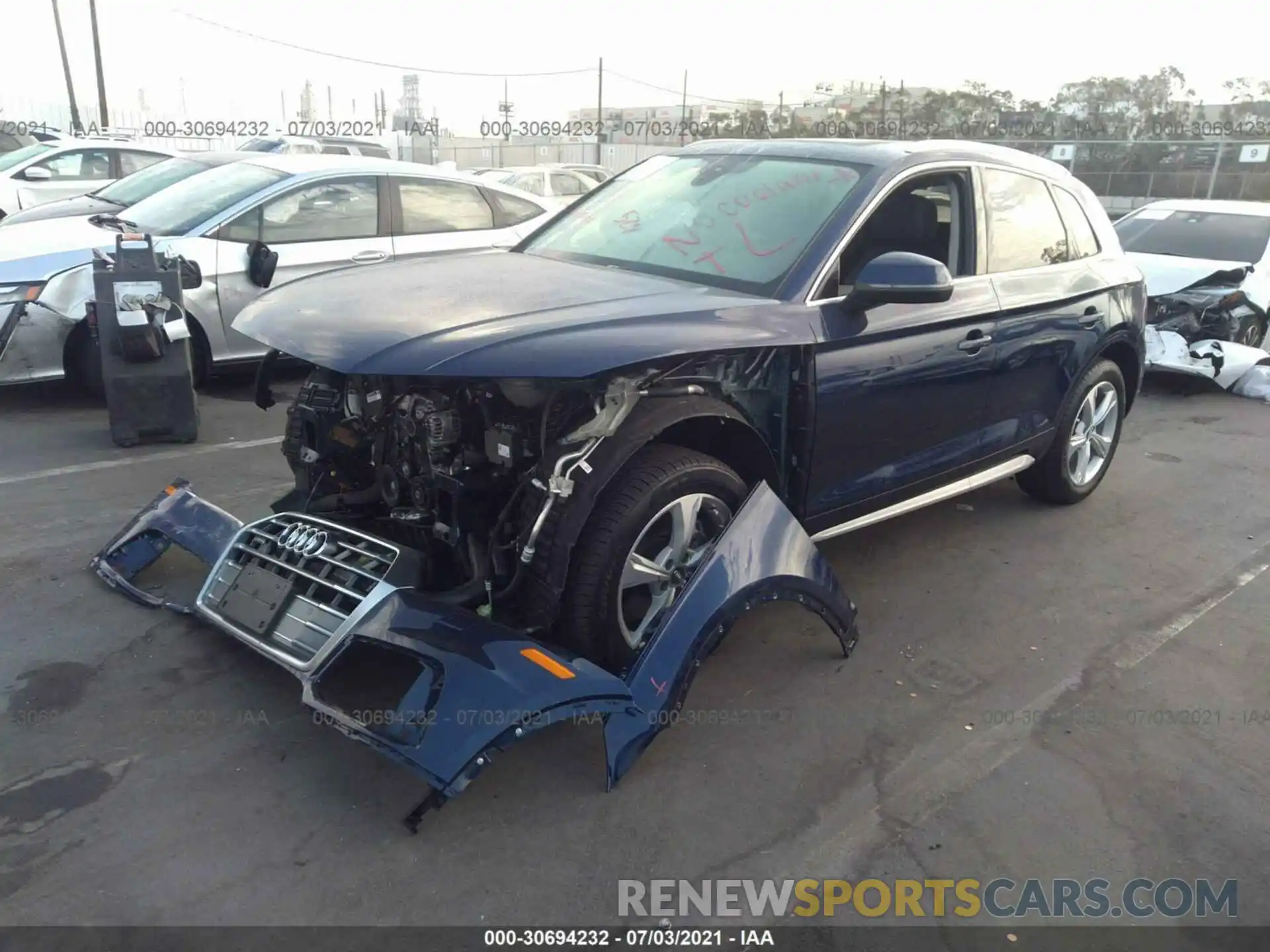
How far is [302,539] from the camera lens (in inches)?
133

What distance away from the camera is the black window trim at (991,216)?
14.2ft

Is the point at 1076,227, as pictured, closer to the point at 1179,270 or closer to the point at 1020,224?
the point at 1020,224

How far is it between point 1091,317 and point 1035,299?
0.65 metres

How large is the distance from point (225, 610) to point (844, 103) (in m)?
44.3

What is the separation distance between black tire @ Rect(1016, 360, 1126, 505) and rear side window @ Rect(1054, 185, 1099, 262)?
60 centimetres

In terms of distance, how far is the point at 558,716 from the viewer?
2.66m

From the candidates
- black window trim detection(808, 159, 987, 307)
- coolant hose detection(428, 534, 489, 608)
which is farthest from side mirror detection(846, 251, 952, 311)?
coolant hose detection(428, 534, 489, 608)

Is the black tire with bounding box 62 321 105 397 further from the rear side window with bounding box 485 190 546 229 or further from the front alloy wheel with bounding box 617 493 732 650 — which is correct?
the front alloy wheel with bounding box 617 493 732 650

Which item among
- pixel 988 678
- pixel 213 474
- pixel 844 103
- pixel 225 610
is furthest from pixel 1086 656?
pixel 844 103

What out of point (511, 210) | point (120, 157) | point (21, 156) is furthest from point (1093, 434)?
point (21, 156)

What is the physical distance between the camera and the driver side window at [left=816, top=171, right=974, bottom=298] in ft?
13.5
